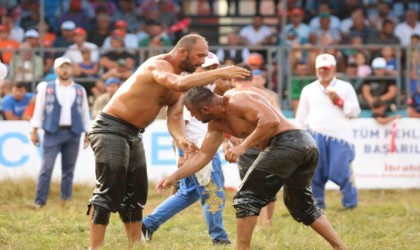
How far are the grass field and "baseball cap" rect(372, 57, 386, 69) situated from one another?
3026 millimetres

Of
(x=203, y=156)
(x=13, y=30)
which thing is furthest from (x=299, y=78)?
(x=203, y=156)

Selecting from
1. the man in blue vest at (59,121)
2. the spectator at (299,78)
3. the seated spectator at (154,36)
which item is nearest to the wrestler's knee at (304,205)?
the man in blue vest at (59,121)

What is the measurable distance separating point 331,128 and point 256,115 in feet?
18.6

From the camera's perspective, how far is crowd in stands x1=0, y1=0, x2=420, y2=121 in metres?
18.0

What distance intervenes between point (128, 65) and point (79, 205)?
398cm

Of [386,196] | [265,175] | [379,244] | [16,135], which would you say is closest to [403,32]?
[386,196]

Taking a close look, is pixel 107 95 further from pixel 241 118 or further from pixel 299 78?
pixel 241 118

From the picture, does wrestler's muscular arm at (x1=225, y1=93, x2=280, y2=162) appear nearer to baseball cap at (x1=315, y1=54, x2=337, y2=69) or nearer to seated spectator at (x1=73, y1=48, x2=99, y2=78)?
baseball cap at (x1=315, y1=54, x2=337, y2=69)

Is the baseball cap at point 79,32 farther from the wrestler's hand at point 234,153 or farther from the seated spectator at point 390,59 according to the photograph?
the wrestler's hand at point 234,153

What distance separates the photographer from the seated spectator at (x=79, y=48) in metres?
18.2

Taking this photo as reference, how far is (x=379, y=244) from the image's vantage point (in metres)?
10.6

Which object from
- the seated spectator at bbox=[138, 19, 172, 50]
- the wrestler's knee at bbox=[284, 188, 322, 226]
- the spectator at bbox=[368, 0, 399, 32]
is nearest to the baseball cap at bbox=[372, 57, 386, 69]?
the spectator at bbox=[368, 0, 399, 32]

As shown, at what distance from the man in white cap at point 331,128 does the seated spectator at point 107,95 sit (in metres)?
3.28

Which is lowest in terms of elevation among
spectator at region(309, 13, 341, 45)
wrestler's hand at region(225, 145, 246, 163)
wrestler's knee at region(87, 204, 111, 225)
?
spectator at region(309, 13, 341, 45)
